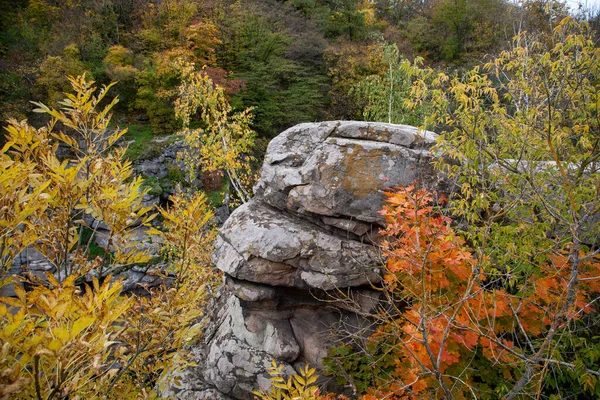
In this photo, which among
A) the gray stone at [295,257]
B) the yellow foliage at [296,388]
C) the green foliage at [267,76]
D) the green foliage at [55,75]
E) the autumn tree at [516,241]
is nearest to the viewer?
the yellow foliage at [296,388]

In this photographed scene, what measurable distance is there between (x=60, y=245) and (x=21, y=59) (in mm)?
16407

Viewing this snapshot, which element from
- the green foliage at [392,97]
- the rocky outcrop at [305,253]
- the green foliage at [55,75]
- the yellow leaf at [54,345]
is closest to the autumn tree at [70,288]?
the yellow leaf at [54,345]

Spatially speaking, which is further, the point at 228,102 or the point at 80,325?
the point at 228,102

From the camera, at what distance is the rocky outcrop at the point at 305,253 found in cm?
497

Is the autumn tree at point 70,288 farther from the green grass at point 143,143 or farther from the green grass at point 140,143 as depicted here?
the green grass at point 143,143

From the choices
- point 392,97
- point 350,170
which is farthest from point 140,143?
point 350,170

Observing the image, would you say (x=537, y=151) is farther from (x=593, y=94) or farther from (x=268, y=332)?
(x=268, y=332)

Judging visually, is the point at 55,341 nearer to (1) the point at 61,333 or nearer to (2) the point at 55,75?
(1) the point at 61,333

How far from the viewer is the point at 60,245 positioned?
6.30ft

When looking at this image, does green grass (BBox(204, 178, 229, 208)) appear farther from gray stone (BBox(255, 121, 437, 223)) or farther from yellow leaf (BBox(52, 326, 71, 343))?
yellow leaf (BBox(52, 326, 71, 343))

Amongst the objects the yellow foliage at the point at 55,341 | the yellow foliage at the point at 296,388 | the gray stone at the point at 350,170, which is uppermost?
the yellow foliage at the point at 55,341

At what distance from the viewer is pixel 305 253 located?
5.02m

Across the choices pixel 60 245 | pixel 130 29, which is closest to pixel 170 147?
pixel 130 29

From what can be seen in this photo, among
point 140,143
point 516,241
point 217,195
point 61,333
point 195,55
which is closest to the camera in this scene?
point 61,333
